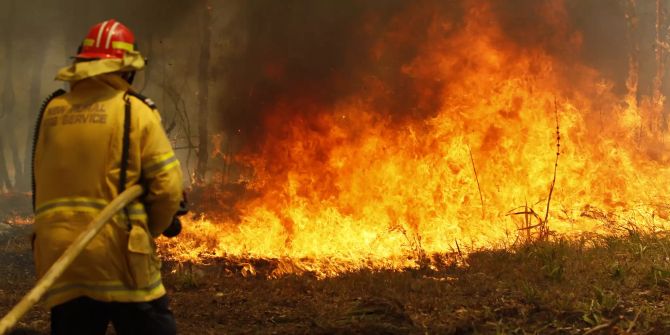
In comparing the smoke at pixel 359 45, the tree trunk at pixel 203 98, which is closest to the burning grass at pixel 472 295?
the smoke at pixel 359 45

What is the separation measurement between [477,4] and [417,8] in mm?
951

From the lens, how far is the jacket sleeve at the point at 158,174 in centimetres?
296

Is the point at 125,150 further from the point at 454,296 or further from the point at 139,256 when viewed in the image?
the point at 454,296

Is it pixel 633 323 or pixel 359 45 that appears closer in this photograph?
pixel 633 323

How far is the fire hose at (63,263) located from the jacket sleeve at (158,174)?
15 cm

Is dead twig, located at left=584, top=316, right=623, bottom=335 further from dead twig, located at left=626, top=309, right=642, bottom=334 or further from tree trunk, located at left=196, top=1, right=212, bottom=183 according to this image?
tree trunk, located at left=196, top=1, right=212, bottom=183

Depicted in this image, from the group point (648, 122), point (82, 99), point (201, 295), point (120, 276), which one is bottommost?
point (201, 295)

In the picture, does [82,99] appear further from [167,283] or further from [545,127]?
[545,127]

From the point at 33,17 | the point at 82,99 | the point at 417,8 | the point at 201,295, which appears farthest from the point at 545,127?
the point at 33,17

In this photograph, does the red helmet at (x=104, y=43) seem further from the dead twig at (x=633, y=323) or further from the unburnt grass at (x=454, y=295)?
the dead twig at (x=633, y=323)

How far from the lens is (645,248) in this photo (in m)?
6.42

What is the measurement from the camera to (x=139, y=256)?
9.57 ft

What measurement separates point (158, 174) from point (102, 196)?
0.28 m

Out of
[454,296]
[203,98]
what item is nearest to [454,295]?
[454,296]
